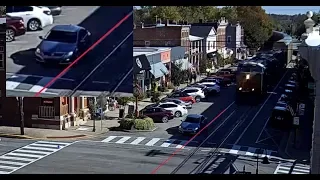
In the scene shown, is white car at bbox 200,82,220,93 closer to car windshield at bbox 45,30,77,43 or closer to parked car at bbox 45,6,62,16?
car windshield at bbox 45,30,77,43

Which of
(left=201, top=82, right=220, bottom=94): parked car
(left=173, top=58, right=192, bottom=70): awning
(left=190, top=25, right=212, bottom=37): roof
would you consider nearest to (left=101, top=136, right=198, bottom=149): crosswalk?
(left=201, top=82, right=220, bottom=94): parked car

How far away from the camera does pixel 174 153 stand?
153 inches

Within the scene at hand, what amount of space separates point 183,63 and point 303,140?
3.72 ft

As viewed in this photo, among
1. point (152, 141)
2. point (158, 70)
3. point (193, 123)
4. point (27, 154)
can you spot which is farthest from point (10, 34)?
point (193, 123)

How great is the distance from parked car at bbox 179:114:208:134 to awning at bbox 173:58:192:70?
40 centimetres

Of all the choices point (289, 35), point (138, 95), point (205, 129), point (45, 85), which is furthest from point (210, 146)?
point (45, 85)

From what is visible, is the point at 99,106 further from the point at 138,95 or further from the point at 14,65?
the point at 14,65

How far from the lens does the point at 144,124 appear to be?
12.8 feet

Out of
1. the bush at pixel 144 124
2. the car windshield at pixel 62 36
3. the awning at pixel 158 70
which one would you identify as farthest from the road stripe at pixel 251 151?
the car windshield at pixel 62 36

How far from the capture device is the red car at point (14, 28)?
338 centimetres

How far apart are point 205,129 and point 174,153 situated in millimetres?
332

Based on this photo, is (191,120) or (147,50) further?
(191,120)

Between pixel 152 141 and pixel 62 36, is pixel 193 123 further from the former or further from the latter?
pixel 62 36

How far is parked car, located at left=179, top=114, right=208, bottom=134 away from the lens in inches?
153
